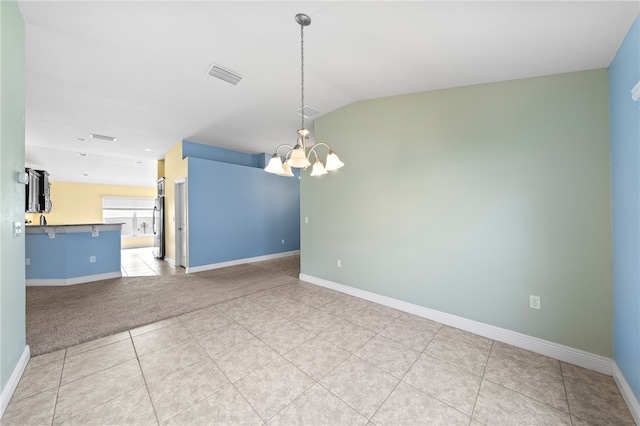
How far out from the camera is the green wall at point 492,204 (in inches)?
79.6

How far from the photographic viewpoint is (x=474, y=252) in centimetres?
259

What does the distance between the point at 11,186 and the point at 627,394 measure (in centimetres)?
477

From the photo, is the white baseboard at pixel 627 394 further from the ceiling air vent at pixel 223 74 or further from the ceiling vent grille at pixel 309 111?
the ceiling air vent at pixel 223 74

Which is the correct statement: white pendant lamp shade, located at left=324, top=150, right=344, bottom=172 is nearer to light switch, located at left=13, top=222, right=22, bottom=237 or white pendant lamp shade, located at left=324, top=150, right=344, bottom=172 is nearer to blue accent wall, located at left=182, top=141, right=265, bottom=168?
light switch, located at left=13, top=222, right=22, bottom=237

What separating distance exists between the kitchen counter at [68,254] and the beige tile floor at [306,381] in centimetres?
306

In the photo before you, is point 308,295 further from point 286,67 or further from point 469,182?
point 286,67

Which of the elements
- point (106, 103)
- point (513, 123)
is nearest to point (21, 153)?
point (106, 103)

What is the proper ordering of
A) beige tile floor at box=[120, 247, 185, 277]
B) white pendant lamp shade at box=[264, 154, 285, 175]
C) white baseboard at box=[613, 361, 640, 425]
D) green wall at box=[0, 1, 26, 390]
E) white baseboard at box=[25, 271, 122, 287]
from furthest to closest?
beige tile floor at box=[120, 247, 185, 277]
white baseboard at box=[25, 271, 122, 287]
white pendant lamp shade at box=[264, 154, 285, 175]
green wall at box=[0, 1, 26, 390]
white baseboard at box=[613, 361, 640, 425]

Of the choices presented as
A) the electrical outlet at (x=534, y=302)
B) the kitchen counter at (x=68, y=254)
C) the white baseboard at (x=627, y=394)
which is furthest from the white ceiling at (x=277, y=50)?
the white baseboard at (x=627, y=394)

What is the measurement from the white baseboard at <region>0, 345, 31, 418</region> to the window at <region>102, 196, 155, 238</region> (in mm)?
10166

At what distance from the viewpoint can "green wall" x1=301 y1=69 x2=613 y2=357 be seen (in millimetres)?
2021

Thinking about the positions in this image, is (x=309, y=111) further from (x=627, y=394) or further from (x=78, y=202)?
(x=78, y=202)

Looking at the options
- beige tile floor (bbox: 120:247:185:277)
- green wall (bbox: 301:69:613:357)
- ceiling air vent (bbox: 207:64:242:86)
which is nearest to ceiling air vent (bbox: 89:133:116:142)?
beige tile floor (bbox: 120:247:185:277)

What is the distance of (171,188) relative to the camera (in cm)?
605
